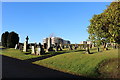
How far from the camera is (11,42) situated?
52.3 m

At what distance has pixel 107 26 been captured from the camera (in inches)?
802

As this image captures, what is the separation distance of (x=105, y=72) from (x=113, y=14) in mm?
7340

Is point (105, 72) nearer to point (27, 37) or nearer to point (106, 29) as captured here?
point (106, 29)

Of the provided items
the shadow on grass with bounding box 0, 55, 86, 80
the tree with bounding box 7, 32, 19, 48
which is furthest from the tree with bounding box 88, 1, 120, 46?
the tree with bounding box 7, 32, 19, 48

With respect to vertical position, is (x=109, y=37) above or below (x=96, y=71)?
above

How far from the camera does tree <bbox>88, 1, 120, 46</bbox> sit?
18734 millimetres

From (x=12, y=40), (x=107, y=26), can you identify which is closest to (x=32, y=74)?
(x=107, y=26)

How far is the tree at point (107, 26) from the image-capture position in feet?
61.5

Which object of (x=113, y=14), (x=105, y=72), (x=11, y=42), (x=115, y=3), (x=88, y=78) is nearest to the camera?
(x=88, y=78)

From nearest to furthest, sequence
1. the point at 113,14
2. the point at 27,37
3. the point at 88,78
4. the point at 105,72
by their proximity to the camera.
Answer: the point at 88,78, the point at 105,72, the point at 113,14, the point at 27,37

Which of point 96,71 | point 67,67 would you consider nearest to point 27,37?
point 67,67

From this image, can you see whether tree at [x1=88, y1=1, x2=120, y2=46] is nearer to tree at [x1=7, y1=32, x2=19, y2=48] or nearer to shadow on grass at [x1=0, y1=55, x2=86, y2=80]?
shadow on grass at [x1=0, y1=55, x2=86, y2=80]

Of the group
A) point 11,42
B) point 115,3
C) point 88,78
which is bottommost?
point 88,78

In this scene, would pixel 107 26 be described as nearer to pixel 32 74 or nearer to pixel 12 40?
pixel 32 74
